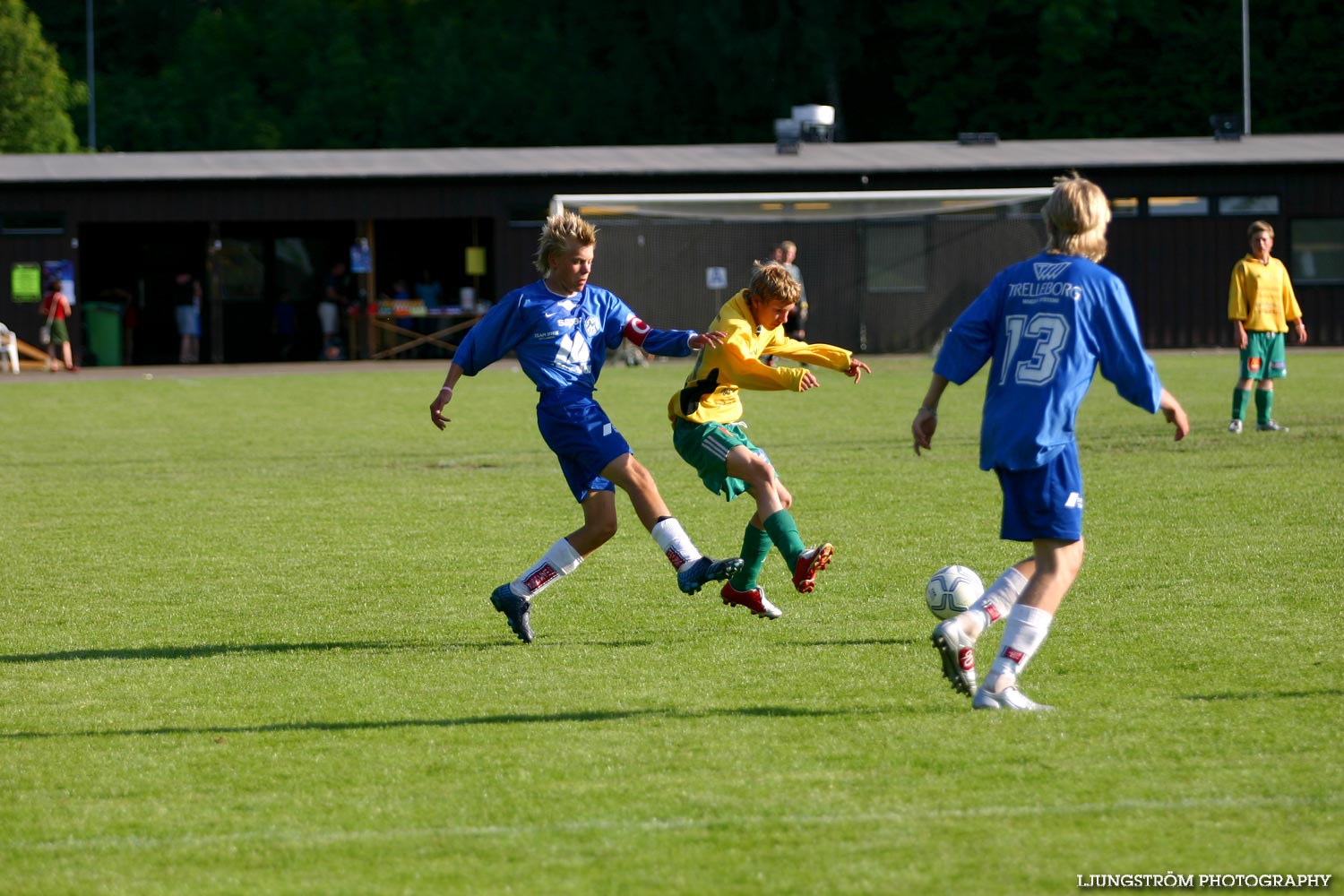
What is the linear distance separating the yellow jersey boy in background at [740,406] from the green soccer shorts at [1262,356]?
8.32 m

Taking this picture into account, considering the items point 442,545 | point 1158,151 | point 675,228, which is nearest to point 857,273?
point 675,228

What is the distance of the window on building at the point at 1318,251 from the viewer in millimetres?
30984

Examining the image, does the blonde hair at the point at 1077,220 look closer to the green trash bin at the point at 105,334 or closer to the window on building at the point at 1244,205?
the window on building at the point at 1244,205

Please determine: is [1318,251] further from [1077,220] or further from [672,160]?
[1077,220]

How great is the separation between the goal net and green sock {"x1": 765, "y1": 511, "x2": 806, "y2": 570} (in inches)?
855

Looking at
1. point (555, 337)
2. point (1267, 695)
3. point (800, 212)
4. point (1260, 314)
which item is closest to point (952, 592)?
point (1267, 695)

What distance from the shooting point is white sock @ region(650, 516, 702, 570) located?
680cm

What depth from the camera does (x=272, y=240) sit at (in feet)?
115

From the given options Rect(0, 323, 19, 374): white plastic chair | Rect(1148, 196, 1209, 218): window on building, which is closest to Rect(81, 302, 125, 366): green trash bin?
Rect(0, 323, 19, 374): white plastic chair

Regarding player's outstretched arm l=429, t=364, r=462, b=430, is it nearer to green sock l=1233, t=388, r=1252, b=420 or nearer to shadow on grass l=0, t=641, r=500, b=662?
shadow on grass l=0, t=641, r=500, b=662

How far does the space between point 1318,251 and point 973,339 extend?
28325 millimetres

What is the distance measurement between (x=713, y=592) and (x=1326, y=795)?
3868 millimetres

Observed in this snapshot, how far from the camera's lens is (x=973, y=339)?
18.0 ft

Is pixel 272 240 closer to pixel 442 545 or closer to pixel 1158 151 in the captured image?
pixel 1158 151
